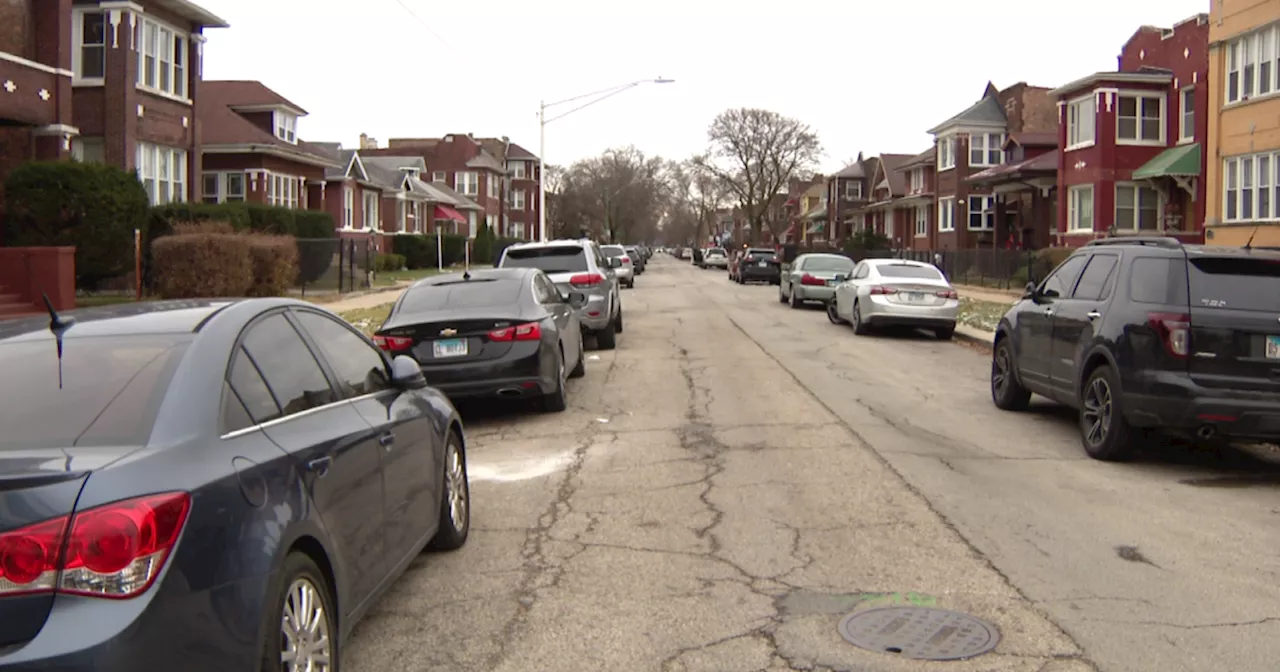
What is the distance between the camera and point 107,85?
29.1m

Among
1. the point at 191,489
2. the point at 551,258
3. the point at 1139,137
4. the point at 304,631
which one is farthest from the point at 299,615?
the point at 1139,137

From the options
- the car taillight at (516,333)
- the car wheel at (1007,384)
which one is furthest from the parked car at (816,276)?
the car taillight at (516,333)

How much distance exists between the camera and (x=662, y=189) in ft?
409

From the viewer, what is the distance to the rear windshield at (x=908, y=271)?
20266 millimetres

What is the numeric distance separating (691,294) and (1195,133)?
16697mm

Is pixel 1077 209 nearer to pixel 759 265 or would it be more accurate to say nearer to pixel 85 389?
pixel 759 265

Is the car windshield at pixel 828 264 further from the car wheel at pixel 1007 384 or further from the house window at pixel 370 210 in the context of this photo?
the house window at pixel 370 210

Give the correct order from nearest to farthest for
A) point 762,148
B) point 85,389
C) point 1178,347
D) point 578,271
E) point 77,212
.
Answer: point 85,389 < point 1178,347 < point 578,271 < point 77,212 < point 762,148

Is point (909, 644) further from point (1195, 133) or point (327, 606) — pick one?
point (1195, 133)

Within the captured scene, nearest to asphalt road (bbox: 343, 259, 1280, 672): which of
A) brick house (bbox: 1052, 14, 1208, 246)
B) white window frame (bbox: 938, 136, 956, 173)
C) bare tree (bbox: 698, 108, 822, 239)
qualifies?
brick house (bbox: 1052, 14, 1208, 246)

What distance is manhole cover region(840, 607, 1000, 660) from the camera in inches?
195

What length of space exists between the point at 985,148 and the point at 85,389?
186 ft

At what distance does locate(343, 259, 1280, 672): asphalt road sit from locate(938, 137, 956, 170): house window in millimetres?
46599

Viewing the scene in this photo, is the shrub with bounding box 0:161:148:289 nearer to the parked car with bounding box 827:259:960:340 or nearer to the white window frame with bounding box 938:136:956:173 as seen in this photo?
the parked car with bounding box 827:259:960:340
